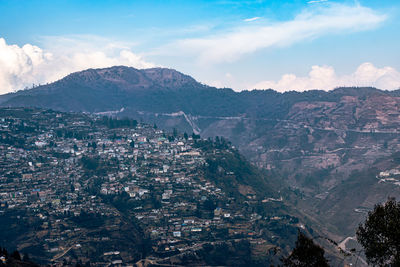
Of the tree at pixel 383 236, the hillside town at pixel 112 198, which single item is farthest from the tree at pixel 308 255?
the hillside town at pixel 112 198

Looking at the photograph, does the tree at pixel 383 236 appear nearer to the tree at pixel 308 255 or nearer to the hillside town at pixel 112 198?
the tree at pixel 308 255

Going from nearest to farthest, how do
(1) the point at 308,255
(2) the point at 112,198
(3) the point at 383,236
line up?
(1) the point at 308,255
(3) the point at 383,236
(2) the point at 112,198

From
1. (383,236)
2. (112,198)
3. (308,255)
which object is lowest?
(112,198)

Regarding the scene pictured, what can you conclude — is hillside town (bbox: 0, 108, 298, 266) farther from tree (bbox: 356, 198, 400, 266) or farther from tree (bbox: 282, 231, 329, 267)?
tree (bbox: 282, 231, 329, 267)

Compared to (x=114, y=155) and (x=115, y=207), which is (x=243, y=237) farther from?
(x=114, y=155)

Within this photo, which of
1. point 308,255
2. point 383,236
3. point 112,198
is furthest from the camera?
point 112,198

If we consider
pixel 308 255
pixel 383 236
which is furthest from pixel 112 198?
pixel 383 236

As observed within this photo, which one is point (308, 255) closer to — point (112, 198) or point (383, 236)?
point (383, 236)
